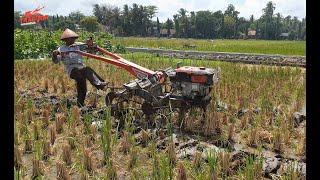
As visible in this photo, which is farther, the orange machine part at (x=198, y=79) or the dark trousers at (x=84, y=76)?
the dark trousers at (x=84, y=76)

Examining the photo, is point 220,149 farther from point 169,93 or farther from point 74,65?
point 74,65

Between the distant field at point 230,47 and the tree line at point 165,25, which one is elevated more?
the tree line at point 165,25

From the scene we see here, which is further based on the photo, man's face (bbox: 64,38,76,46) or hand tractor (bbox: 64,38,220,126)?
man's face (bbox: 64,38,76,46)

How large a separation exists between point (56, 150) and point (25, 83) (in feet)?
19.1

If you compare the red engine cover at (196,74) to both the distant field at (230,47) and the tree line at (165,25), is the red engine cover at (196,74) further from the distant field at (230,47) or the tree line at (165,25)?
the tree line at (165,25)

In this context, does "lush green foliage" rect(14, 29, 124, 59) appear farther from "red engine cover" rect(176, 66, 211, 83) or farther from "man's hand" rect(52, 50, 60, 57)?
"red engine cover" rect(176, 66, 211, 83)

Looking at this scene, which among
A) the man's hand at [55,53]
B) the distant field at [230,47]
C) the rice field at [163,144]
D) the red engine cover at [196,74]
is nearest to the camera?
the rice field at [163,144]

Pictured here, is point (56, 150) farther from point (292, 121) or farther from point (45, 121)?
point (292, 121)

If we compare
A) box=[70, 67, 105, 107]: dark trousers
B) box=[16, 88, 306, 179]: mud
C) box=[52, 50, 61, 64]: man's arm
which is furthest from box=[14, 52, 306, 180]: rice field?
box=[52, 50, 61, 64]: man's arm

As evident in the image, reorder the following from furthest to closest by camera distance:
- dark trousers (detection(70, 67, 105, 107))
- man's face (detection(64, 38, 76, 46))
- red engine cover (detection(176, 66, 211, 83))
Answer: man's face (detection(64, 38, 76, 46)) < dark trousers (detection(70, 67, 105, 107)) < red engine cover (detection(176, 66, 211, 83))

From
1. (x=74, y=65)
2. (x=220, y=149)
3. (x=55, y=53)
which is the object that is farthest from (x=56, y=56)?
(x=220, y=149)

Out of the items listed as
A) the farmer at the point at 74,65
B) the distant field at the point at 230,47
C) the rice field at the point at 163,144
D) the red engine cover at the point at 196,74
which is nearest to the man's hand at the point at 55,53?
the farmer at the point at 74,65

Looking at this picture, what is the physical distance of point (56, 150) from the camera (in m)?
4.90
